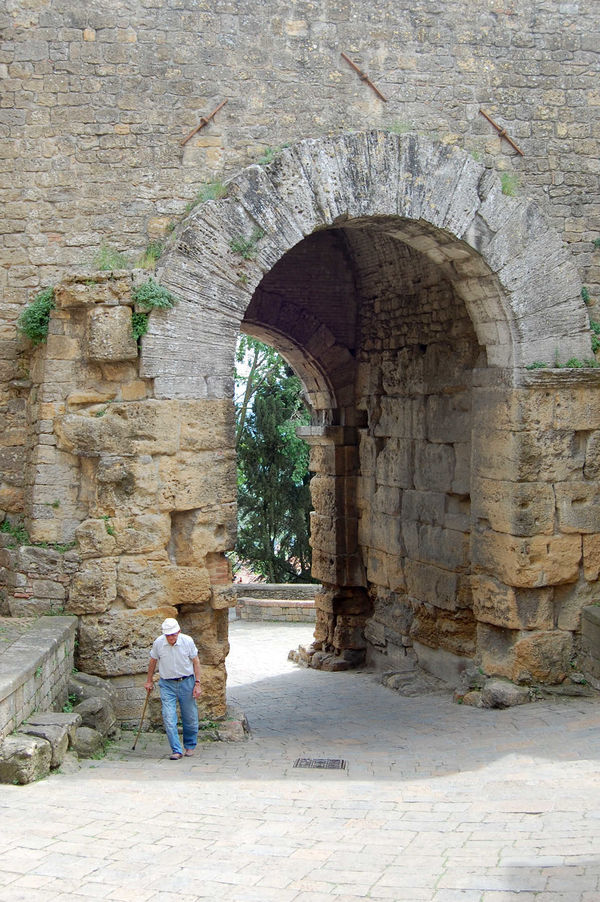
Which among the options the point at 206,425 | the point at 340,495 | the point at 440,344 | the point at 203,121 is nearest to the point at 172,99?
the point at 203,121

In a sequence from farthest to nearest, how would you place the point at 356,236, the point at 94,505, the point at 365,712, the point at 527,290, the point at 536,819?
the point at 356,236 → the point at 365,712 → the point at 527,290 → the point at 94,505 → the point at 536,819

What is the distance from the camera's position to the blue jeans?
21.9 feet

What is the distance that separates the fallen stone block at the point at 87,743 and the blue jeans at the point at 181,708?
46 centimetres

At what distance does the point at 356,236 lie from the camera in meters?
10.9

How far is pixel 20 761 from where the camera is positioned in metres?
5.28

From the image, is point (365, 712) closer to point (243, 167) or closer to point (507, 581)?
point (507, 581)

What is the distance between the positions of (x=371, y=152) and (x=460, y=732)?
4478 mm

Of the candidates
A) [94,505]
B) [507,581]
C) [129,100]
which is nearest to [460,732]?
[507,581]

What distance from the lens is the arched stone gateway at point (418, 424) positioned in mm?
7262

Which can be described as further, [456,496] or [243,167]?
[456,496]

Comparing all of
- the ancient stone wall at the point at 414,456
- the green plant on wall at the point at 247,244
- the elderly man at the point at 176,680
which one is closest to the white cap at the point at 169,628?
the elderly man at the point at 176,680

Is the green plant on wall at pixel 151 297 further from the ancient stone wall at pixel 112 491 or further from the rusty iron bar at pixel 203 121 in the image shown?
the rusty iron bar at pixel 203 121

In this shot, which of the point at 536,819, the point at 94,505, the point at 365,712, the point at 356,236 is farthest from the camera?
the point at 356,236

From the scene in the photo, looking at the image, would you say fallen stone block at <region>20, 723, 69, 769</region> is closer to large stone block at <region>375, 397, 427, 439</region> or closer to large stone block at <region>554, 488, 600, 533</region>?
large stone block at <region>554, 488, 600, 533</region>
